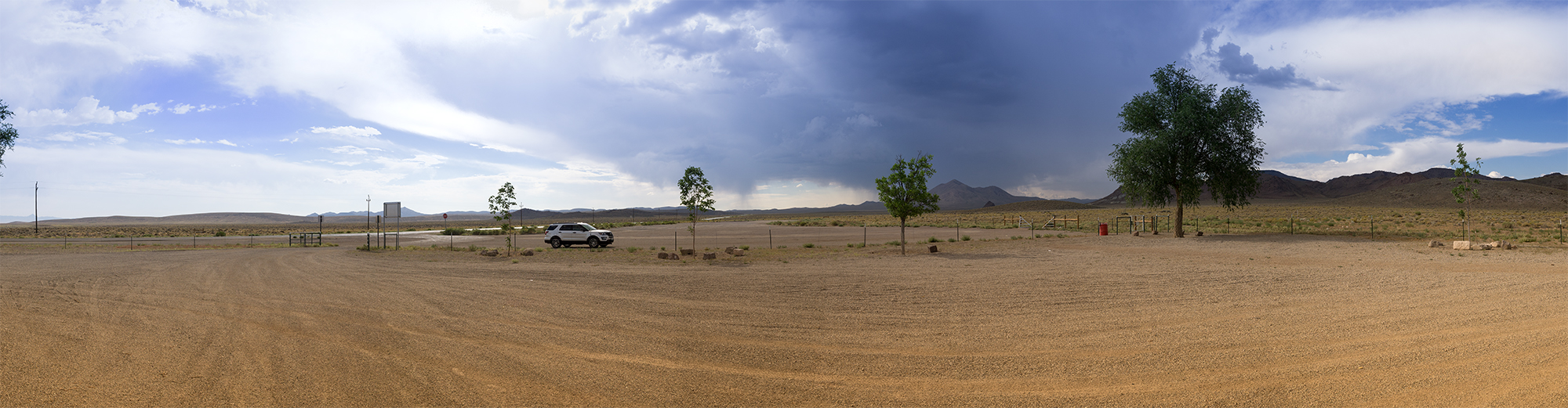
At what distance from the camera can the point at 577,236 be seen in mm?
34938

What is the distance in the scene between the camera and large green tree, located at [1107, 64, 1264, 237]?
35.3 m

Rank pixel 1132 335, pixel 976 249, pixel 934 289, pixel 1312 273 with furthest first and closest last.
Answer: pixel 976 249 < pixel 1312 273 < pixel 934 289 < pixel 1132 335

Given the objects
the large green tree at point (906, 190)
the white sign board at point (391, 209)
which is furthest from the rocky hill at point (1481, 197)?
the white sign board at point (391, 209)

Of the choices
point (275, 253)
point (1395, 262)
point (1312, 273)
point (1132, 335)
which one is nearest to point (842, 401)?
point (1132, 335)

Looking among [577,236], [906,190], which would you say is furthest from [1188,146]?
[577,236]

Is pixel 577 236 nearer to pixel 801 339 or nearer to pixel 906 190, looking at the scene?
pixel 906 190

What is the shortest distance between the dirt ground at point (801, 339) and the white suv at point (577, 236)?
1670 cm

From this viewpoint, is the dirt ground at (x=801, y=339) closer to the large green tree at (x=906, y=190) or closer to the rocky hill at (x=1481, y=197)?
the large green tree at (x=906, y=190)

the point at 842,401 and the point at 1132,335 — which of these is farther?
the point at 1132,335

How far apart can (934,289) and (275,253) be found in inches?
1132

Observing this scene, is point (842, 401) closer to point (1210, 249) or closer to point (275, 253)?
point (1210, 249)

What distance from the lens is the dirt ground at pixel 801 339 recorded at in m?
6.23

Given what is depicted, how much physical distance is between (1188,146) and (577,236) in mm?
33511

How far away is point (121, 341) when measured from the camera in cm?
859
